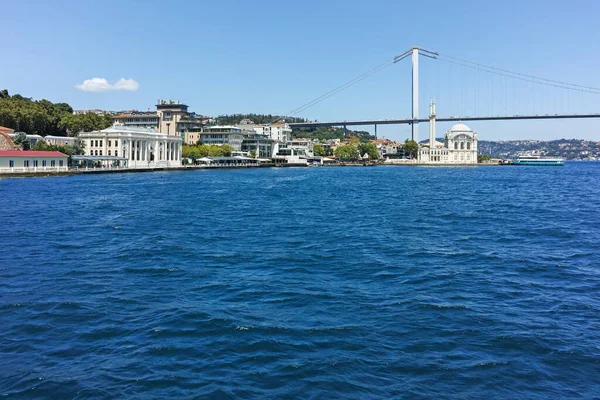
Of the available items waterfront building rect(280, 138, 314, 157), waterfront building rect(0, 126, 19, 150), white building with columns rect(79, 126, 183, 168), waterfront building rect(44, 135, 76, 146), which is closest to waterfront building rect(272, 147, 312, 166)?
waterfront building rect(280, 138, 314, 157)

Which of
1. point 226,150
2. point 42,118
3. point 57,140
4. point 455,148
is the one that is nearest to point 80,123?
point 42,118

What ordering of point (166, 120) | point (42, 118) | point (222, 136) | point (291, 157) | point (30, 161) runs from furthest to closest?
point (291, 157) < point (166, 120) < point (222, 136) < point (42, 118) < point (30, 161)

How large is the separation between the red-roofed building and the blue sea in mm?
33438

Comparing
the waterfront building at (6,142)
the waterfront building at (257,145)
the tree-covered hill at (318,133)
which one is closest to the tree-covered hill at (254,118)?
the tree-covered hill at (318,133)

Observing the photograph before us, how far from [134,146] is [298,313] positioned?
218ft

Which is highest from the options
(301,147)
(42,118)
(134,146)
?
(42,118)

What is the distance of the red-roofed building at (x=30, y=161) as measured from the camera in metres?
44.6

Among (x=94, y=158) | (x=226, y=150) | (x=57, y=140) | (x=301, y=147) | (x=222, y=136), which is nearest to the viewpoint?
(x=94, y=158)

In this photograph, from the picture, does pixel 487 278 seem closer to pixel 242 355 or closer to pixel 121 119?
pixel 242 355

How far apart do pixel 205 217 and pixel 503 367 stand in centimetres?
1488

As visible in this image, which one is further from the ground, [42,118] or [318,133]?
[318,133]

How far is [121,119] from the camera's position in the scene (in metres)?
99.1

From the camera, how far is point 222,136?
9644cm

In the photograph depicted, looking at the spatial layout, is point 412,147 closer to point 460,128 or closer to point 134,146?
point 460,128
